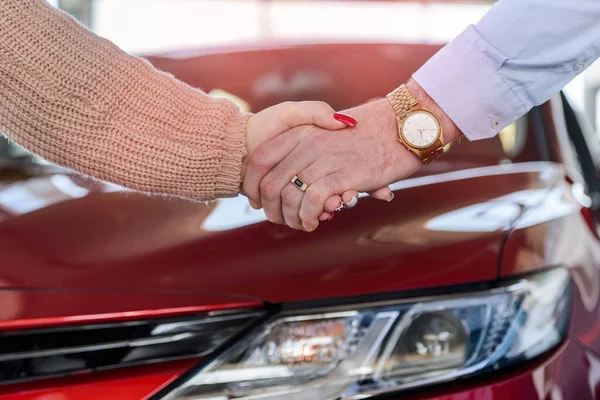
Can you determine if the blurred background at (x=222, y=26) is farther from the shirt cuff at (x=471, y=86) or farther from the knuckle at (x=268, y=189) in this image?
the knuckle at (x=268, y=189)

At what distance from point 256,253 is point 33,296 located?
0.37 meters

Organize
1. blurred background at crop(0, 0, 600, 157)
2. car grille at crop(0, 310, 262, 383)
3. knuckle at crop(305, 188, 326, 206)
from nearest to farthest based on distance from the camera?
car grille at crop(0, 310, 262, 383) → knuckle at crop(305, 188, 326, 206) → blurred background at crop(0, 0, 600, 157)

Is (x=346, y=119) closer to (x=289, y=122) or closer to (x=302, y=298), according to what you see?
(x=289, y=122)

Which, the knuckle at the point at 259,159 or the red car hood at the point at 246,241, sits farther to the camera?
the knuckle at the point at 259,159

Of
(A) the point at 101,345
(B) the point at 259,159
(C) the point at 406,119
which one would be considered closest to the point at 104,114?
(B) the point at 259,159

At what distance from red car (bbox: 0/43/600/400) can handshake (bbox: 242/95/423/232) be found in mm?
76

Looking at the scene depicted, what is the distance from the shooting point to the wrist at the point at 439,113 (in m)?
1.24

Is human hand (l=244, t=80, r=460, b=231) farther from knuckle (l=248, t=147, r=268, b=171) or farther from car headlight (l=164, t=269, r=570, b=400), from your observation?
car headlight (l=164, t=269, r=570, b=400)

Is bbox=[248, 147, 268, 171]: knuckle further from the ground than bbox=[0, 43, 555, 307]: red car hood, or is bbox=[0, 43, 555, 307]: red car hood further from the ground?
bbox=[248, 147, 268, 171]: knuckle

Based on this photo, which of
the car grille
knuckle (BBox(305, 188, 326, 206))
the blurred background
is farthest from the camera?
the blurred background

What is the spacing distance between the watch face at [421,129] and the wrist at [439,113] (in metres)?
0.03

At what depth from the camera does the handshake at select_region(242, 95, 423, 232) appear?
122cm

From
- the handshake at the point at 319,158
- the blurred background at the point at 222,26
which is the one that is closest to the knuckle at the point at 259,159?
the handshake at the point at 319,158

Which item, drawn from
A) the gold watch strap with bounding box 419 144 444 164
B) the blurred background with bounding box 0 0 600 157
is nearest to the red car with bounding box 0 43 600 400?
the gold watch strap with bounding box 419 144 444 164
